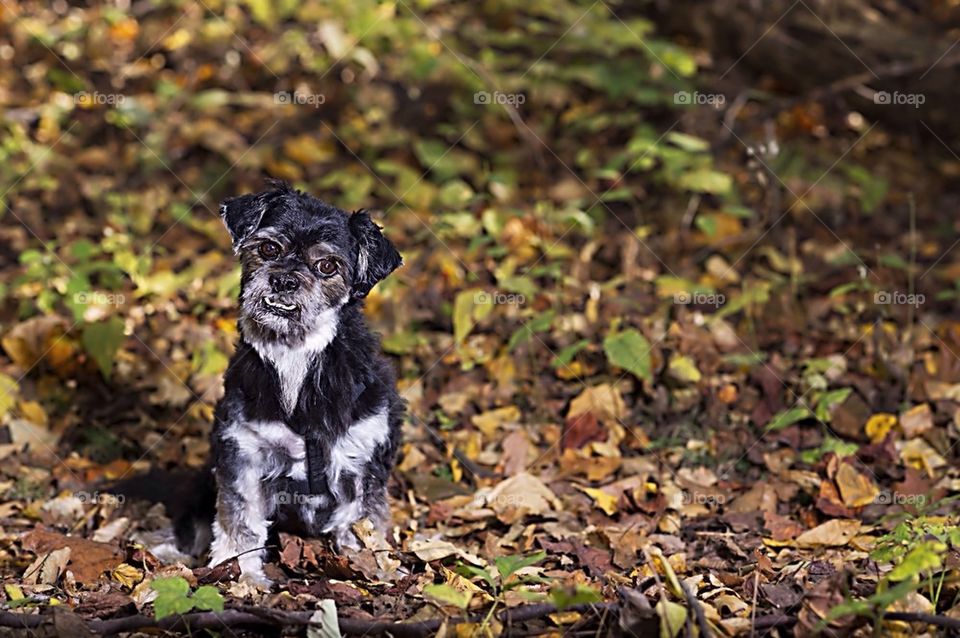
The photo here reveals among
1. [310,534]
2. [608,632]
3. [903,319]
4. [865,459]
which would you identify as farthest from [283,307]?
[903,319]

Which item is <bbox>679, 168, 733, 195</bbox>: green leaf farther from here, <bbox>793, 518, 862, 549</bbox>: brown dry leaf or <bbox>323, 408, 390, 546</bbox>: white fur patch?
<bbox>323, 408, 390, 546</bbox>: white fur patch

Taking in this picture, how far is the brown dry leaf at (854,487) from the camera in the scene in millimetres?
6398

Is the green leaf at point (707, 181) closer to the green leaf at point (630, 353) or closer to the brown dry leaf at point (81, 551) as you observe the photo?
the green leaf at point (630, 353)

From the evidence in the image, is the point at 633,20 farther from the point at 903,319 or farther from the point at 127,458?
the point at 127,458

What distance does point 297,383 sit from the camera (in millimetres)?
5375

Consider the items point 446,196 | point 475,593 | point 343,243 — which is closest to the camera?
point 475,593

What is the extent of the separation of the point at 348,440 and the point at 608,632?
5.32 feet

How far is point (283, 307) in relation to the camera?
17.1ft

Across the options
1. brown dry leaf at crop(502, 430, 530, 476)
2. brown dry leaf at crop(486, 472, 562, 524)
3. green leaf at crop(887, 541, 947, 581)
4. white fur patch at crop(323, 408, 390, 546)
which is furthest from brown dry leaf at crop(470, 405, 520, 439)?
green leaf at crop(887, 541, 947, 581)

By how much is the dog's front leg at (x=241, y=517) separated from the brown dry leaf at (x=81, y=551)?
0.60 metres

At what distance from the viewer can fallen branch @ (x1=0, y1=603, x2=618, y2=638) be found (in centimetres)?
462

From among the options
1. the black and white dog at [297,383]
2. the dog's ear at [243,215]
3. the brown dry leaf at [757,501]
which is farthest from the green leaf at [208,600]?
the brown dry leaf at [757,501]

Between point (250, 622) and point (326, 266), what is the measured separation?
5.48 ft

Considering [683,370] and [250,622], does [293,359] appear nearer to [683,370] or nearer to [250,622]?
[250,622]
